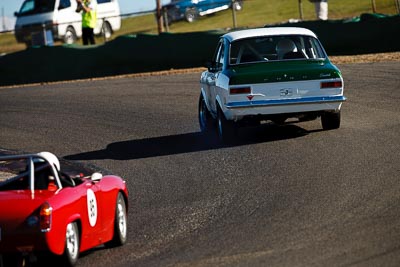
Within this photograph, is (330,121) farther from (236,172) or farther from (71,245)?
(71,245)

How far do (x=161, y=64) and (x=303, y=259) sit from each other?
62.9ft

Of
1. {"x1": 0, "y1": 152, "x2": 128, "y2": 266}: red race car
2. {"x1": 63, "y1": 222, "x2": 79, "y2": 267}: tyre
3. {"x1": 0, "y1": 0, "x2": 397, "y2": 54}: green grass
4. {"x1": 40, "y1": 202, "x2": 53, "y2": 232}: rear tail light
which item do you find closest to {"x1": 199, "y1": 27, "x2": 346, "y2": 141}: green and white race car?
{"x1": 0, "y1": 152, "x2": 128, "y2": 266}: red race car

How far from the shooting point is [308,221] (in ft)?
32.5

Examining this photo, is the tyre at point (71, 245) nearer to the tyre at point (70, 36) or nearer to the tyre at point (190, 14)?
the tyre at point (70, 36)

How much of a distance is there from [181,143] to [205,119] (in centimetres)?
109

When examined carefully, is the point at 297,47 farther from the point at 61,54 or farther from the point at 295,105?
the point at 61,54

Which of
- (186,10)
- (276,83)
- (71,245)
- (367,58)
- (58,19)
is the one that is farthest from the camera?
(186,10)

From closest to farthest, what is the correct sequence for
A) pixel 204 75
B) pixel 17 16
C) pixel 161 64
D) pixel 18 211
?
pixel 18 211
pixel 204 75
pixel 161 64
pixel 17 16

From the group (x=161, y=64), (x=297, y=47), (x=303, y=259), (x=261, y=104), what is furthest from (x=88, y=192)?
(x=161, y=64)

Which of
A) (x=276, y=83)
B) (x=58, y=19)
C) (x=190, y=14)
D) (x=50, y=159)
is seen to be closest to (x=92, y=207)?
(x=50, y=159)

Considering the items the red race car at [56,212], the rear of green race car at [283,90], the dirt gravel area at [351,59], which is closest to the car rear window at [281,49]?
the rear of green race car at [283,90]

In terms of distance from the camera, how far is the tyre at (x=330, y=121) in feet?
51.2

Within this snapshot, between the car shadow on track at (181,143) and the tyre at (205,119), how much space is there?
133 millimetres

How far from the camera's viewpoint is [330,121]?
620 inches
